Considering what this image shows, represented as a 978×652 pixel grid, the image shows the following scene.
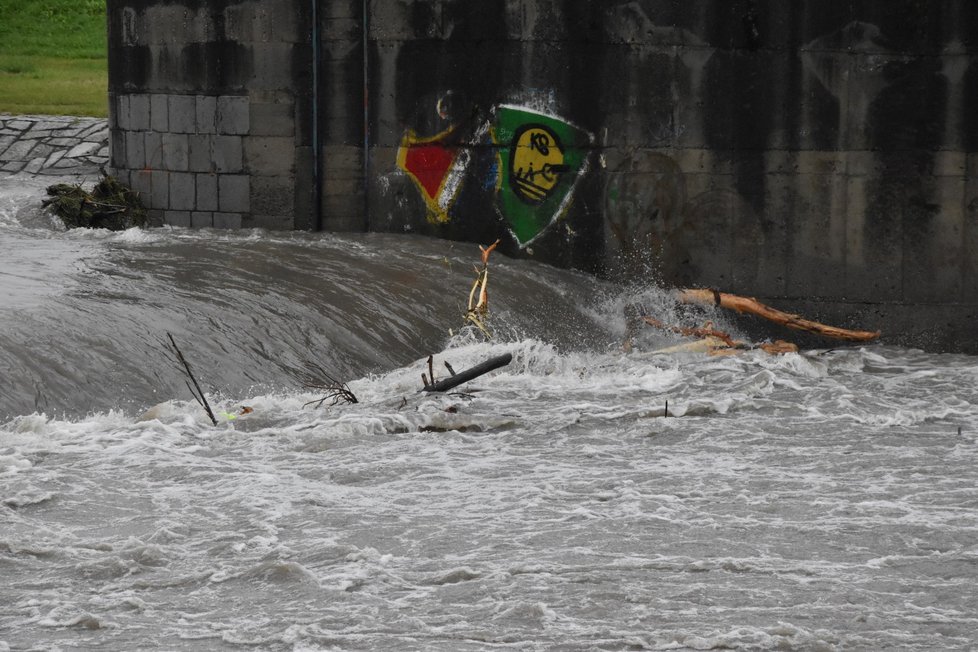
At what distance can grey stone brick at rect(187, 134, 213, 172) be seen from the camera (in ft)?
49.7

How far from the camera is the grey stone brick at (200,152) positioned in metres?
15.2

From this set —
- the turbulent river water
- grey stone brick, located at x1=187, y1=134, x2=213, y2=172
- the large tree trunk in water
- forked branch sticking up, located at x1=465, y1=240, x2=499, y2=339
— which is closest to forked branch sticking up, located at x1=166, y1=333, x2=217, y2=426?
the turbulent river water

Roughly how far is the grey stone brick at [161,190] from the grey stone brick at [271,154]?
1086 millimetres

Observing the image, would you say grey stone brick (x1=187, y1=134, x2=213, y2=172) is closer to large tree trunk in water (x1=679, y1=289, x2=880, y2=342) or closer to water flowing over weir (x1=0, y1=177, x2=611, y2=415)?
water flowing over weir (x1=0, y1=177, x2=611, y2=415)

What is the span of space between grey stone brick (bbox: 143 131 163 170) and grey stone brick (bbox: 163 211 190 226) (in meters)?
0.53

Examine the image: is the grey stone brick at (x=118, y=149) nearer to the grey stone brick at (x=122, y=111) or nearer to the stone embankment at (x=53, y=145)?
the grey stone brick at (x=122, y=111)

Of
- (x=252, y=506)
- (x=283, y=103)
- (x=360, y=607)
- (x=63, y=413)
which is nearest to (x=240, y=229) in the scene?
(x=283, y=103)

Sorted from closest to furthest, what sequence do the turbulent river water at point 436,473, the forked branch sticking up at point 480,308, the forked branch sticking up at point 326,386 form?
the turbulent river water at point 436,473 → the forked branch sticking up at point 326,386 → the forked branch sticking up at point 480,308

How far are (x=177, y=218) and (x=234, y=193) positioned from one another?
0.81m

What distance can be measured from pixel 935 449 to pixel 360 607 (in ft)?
15.7

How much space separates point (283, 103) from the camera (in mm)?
14828

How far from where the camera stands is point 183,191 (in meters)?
15.4

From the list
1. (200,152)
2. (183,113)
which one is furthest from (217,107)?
(200,152)

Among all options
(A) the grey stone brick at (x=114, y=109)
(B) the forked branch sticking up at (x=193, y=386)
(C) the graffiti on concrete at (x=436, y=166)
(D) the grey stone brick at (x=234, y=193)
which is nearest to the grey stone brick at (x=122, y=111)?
(A) the grey stone brick at (x=114, y=109)
